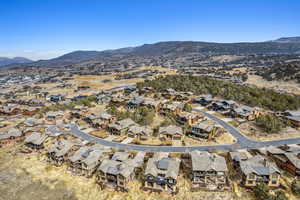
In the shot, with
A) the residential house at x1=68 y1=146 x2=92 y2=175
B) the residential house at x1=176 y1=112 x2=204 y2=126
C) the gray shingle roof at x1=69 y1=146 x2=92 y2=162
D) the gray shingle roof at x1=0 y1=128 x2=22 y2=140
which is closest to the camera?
the residential house at x1=68 y1=146 x2=92 y2=175

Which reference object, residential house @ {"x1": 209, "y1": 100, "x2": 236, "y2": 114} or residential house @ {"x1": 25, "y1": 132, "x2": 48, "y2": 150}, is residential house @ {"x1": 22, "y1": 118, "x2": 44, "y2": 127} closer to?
residential house @ {"x1": 25, "y1": 132, "x2": 48, "y2": 150}

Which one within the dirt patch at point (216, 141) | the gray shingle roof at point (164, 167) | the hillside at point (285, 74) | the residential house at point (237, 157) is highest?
the hillside at point (285, 74)

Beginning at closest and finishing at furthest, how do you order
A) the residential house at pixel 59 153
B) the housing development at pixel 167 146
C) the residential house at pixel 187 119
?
the housing development at pixel 167 146 → the residential house at pixel 59 153 → the residential house at pixel 187 119

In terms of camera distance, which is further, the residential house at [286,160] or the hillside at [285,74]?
the hillside at [285,74]

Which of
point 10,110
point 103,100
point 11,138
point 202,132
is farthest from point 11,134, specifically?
point 202,132

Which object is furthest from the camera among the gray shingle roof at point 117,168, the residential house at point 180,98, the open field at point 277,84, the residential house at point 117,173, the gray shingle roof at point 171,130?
the open field at point 277,84

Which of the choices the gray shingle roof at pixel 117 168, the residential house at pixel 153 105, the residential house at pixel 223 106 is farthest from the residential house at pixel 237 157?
the residential house at pixel 153 105

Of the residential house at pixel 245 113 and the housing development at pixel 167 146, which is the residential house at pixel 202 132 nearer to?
the housing development at pixel 167 146

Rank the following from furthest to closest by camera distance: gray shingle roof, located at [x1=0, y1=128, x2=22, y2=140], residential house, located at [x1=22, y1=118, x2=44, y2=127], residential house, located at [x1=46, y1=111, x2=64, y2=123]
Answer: residential house, located at [x1=46, y1=111, x2=64, y2=123], residential house, located at [x1=22, y1=118, x2=44, y2=127], gray shingle roof, located at [x1=0, y1=128, x2=22, y2=140]

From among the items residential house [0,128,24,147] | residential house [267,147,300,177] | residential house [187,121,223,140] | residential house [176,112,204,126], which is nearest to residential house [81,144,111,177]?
residential house [187,121,223,140]

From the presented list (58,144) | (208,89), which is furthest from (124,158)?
(208,89)

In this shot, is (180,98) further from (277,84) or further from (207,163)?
(277,84)
